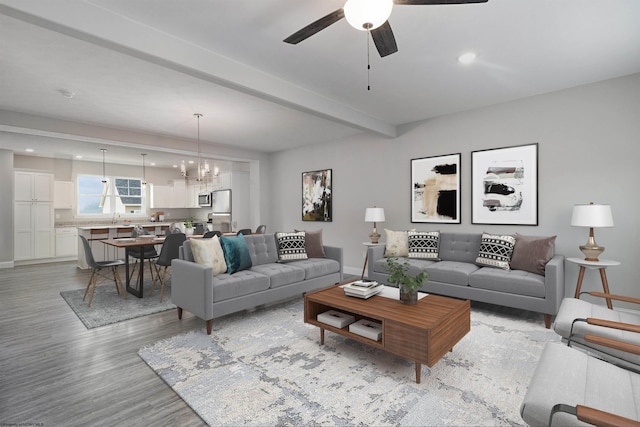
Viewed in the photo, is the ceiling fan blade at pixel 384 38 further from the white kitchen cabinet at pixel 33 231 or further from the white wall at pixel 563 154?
the white kitchen cabinet at pixel 33 231

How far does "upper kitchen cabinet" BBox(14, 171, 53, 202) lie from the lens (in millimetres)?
7000

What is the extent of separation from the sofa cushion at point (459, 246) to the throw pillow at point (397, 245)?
0.49 m

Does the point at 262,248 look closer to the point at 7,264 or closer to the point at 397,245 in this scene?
the point at 397,245

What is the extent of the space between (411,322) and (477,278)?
1.85 m

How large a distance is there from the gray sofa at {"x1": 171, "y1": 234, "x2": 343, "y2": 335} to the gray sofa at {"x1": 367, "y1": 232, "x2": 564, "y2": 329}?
0.86 m

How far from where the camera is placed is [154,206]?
929 cm

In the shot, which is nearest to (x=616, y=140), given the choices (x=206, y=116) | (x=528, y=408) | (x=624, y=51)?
(x=624, y=51)

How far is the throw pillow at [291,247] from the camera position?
4410 mm

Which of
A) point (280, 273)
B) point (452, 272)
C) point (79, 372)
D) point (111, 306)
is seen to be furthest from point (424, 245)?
point (111, 306)

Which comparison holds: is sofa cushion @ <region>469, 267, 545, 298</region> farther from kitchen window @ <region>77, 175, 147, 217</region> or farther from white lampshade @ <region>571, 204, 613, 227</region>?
kitchen window @ <region>77, 175, 147, 217</region>

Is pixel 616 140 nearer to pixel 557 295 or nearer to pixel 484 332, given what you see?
pixel 557 295

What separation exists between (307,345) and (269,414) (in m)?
0.96

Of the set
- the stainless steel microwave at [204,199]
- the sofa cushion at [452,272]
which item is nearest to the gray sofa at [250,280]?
the sofa cushion at [452,272]

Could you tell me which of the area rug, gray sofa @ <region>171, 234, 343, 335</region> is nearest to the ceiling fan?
gray sofa @ <region>171, 234, 343, 335</region>
